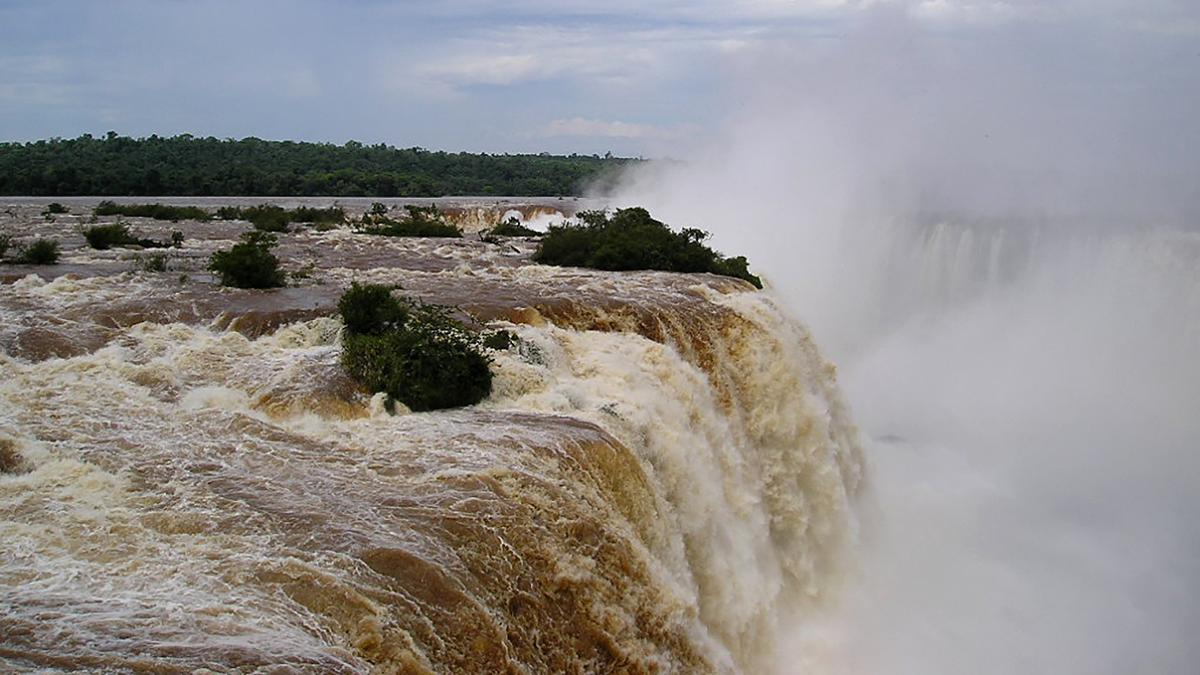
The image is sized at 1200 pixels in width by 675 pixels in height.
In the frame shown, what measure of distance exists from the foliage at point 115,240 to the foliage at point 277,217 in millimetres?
5114

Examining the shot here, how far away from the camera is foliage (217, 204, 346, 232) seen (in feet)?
91.6

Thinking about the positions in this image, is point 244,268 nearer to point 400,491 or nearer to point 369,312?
point 369,312

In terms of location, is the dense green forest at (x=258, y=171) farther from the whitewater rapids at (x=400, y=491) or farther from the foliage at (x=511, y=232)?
the whitewater rapids at (x=400, y=491)

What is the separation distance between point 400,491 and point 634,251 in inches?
506

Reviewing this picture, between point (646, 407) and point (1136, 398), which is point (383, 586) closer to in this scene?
point (646, 407)

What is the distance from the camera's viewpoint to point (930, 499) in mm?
18734

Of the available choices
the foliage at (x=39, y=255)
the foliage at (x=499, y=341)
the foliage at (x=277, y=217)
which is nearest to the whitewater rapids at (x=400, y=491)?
the foliage at (x=499, y=341)

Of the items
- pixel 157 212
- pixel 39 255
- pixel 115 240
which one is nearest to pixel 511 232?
pixel 115 240

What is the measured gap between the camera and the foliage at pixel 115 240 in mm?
20562

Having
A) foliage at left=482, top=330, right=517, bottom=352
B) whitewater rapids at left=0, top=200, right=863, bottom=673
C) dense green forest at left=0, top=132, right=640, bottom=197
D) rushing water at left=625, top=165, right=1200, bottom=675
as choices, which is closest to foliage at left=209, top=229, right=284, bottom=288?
whitewater rapids at left=0, top=200, right=863, bottom=673

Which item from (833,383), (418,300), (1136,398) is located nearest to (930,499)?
(833,383)

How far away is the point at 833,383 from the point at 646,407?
21.4 feet

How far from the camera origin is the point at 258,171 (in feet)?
183

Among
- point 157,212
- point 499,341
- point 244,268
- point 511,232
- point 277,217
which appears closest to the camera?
point 499,341
